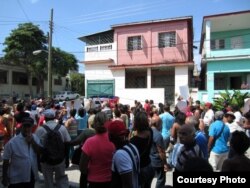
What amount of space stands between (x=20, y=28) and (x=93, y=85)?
642 inches

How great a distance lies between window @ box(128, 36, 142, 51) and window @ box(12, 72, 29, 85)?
2218 centimetres

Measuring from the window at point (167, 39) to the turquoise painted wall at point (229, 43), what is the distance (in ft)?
10.4

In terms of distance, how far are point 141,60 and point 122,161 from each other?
24.0m

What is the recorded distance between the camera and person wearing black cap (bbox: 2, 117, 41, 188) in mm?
4766

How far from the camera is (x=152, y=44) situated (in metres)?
26.8

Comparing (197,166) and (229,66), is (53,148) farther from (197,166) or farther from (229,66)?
(229,66)

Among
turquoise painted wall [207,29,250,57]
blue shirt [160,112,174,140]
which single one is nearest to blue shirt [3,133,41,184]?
blue shirt [160,112,174,140]

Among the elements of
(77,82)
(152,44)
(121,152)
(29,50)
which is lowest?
(121,152)

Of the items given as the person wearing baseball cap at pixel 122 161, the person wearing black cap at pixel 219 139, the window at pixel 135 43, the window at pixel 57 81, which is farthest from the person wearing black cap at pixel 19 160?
the window at pixel 57 81

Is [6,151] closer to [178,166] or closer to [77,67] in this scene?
[178,166]

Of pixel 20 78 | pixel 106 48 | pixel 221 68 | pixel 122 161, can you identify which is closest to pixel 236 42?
pixel 221 68

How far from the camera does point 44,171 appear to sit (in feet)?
18.6

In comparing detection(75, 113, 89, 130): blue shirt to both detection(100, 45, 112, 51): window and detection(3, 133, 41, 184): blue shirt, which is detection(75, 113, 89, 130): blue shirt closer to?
detection(3, 133, 41, 184): blue shirt

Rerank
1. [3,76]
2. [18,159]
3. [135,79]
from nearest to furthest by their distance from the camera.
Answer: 1. [18,159]
2. [135,79]
3. [3,76]
